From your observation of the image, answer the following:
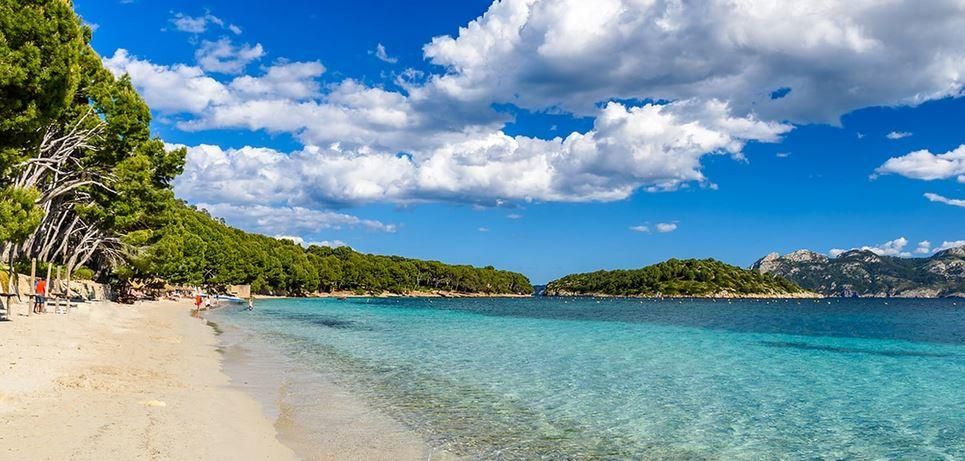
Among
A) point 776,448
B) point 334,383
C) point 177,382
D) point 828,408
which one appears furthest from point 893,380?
point 177,382

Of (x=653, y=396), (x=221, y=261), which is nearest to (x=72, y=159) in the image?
(x=653, y=396)

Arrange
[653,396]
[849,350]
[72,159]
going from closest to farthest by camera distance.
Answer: [653,396], [849,350], [72,159]

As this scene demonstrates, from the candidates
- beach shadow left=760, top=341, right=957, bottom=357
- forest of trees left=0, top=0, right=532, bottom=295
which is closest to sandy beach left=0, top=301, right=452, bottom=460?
forest of trees left=0, top=0, right=532, bottom=295

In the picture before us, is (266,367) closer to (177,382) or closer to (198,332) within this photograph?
(177,382)

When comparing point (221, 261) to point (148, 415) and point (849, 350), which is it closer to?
point (849, 350)

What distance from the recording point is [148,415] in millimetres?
13164

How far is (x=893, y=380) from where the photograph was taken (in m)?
27.9

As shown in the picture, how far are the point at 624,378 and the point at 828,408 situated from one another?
7.73 metres

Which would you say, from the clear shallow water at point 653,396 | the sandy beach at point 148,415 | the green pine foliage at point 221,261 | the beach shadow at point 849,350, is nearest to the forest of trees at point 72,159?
the green pine foliage at point 221,261

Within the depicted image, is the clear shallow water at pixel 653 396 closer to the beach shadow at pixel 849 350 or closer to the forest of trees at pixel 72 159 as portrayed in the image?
the beach shadow at pixel 849 350

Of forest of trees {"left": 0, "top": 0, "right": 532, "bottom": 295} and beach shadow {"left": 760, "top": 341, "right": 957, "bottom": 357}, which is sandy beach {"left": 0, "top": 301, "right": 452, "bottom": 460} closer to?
forest of trees {"left": 0, "top": 0, "right": 532, "bottom": 295}

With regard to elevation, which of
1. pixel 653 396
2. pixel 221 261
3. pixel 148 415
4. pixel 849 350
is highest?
pixel 221 261

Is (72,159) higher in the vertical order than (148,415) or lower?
higher

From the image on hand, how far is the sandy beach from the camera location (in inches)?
417
